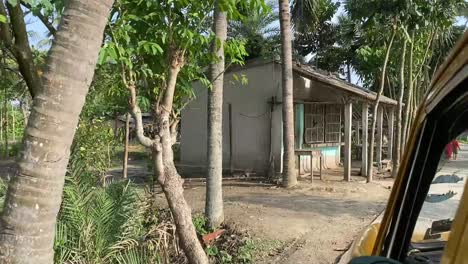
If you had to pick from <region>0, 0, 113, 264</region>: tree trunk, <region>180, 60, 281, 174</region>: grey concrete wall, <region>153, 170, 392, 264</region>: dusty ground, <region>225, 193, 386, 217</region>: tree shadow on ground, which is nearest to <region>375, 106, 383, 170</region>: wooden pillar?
<region>153, 170, 392, 264</region>: dusty ground

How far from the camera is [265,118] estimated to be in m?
15.5

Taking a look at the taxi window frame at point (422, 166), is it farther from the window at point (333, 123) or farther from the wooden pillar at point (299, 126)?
the window at point (333, 123)

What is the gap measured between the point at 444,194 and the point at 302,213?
822 centimetres

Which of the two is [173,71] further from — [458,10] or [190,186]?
[458,10]

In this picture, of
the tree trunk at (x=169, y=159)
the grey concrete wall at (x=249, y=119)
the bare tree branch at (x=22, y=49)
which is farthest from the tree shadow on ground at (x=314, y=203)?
the bare tree branch at (x=22, y=49)

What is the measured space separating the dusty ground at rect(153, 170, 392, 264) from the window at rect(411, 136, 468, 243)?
5.45 m

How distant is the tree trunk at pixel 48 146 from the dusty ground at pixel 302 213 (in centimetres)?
525

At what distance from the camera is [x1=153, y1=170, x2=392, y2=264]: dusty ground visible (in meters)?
7.80

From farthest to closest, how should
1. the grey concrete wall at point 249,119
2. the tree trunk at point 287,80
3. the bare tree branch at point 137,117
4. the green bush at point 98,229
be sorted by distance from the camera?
the grey concrete wall at point 249,119
the tree trunk at point 287,80
the bare tree branch at point 137,117
the green bush at point 98,229

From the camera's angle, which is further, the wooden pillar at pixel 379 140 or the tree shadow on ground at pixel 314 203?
the wooden pillar at pixel 379 140

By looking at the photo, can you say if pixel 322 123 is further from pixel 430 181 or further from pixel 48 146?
pixel 430 181

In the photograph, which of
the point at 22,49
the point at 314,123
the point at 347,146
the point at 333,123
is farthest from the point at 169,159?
the point at 333,123

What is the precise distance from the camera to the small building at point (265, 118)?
1504 cm

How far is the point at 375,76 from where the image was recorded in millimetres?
21672
